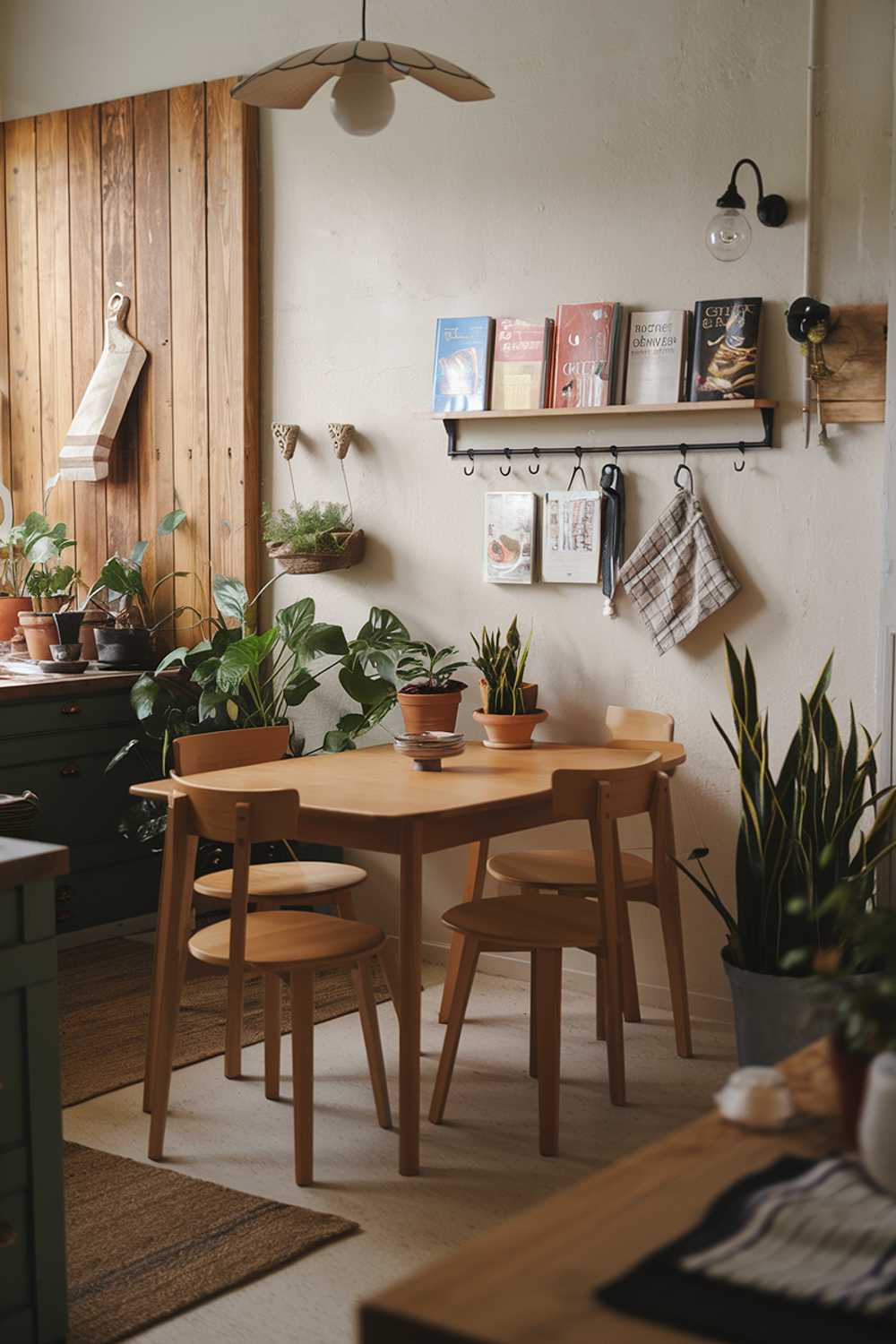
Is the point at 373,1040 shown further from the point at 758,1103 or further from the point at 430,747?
the point at 758,1103

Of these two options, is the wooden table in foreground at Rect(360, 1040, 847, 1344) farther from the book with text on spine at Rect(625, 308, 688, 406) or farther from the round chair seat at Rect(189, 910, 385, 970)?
the book with text on spine at Rect(625, 308, 688, 406)

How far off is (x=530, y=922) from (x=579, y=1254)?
7.30ft

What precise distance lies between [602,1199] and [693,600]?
302cm

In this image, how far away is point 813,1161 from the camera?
4.40ft

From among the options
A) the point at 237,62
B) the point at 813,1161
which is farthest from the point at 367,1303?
the point at 237,62

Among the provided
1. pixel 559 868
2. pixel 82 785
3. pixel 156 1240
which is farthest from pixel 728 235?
pixel 156 1240

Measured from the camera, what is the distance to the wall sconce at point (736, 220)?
3844 millimetres

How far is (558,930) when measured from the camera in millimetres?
3299

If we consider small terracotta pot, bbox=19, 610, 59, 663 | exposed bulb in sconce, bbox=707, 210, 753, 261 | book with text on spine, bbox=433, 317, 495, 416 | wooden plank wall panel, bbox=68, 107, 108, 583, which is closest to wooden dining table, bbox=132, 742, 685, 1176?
book with text on spine, bbox=433, 317, 495, 416

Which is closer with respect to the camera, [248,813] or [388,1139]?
[248,813]

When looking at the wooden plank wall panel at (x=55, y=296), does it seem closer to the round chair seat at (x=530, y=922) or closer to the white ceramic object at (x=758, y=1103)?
the round chair seat at (x=530, y=922)

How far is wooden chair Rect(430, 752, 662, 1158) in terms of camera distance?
10.5 ft

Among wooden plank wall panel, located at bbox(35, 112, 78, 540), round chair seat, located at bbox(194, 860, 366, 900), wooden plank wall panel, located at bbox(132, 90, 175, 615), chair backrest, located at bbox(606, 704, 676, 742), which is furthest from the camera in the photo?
wooden plank wall panel, located at bbox(35, 112, 78, 540)

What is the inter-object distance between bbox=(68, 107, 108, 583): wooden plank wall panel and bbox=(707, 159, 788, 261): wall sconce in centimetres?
251
